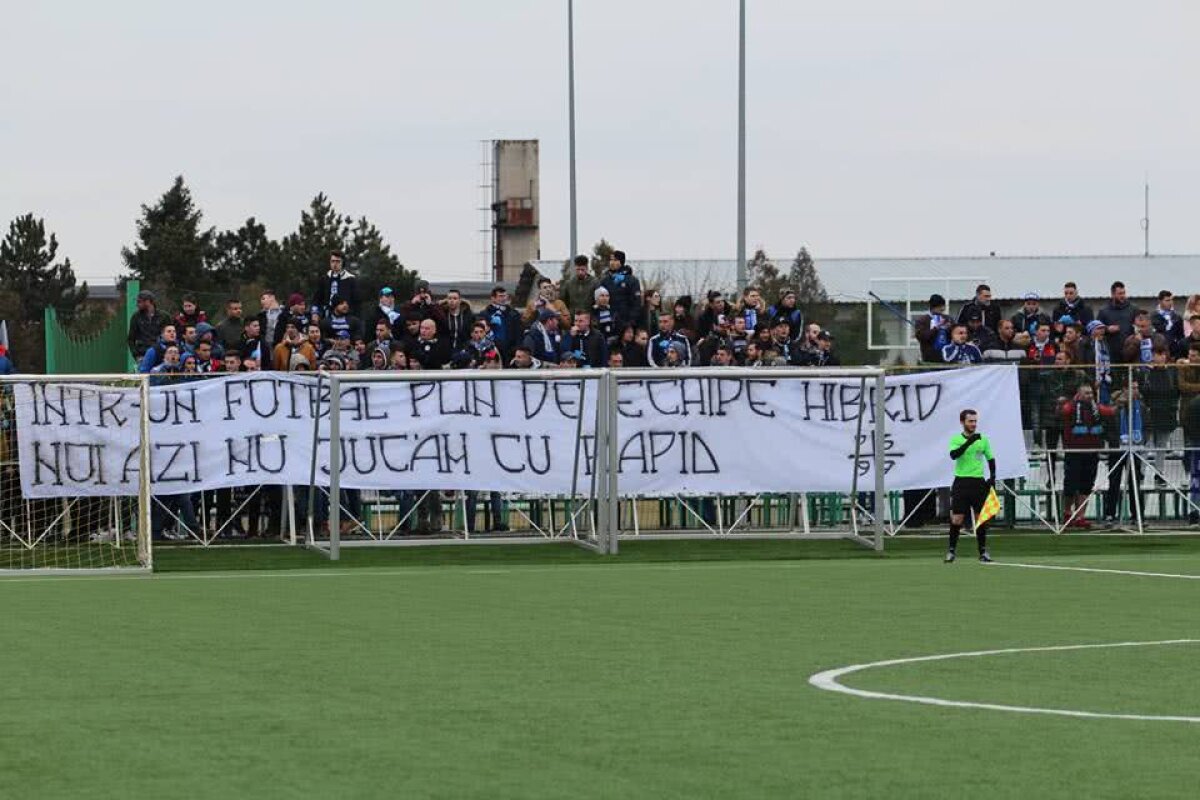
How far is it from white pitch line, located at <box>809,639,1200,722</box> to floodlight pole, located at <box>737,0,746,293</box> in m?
34.0

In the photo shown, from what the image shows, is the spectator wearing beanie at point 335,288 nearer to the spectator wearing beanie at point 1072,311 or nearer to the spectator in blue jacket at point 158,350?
the spectator in blue jacket at point 158,350

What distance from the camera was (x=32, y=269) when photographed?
417 feet

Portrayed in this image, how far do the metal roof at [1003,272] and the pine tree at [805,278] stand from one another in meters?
0.74

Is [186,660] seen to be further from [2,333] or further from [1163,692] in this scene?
[2,333]

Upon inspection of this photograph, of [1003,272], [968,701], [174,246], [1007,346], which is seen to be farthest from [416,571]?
[174,246]

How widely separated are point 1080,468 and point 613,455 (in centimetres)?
685

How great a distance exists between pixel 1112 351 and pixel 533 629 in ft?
56.9

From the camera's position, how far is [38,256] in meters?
128

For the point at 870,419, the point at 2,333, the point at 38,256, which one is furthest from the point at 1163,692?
the point at 38,256

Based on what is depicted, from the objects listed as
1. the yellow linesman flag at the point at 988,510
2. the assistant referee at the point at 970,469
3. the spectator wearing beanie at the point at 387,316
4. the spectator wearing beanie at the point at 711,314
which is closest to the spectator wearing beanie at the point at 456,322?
the spectator wearing beanie at the point at 387,316

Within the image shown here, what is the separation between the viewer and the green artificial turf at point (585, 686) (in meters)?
9.48

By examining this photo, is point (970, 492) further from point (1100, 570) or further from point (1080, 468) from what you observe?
Answer: point (1080, 468)

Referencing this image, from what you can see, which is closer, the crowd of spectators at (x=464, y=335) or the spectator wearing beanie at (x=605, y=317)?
the crowd of spectators at (x=464, y=335)

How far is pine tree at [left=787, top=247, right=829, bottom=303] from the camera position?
101625 mm
